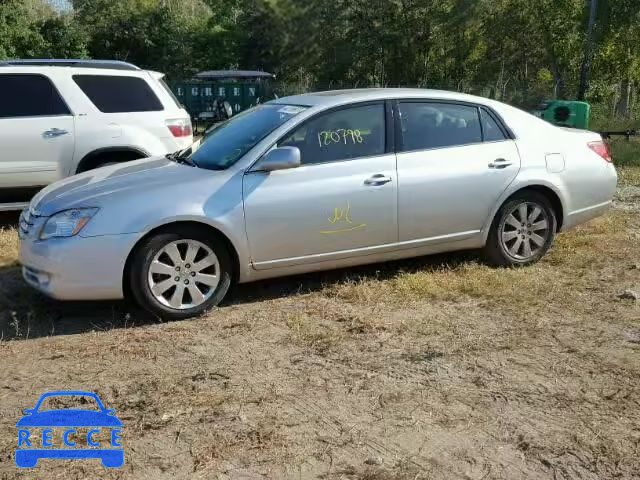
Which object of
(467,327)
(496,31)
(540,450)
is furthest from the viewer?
(496,31)

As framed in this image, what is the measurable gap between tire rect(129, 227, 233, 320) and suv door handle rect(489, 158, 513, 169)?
7.59 feet

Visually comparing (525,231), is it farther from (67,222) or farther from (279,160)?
(67,222)

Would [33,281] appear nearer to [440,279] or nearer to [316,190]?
[316,190]

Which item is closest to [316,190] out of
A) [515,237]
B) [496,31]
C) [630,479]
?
[515,237]

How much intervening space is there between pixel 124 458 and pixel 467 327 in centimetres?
248

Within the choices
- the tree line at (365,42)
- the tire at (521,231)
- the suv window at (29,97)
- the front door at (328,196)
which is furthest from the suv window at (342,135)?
the tree line at (365,42)

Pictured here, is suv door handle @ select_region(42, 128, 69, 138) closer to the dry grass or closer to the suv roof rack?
the suv roof rack

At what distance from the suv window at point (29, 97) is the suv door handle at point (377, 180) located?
405 cm

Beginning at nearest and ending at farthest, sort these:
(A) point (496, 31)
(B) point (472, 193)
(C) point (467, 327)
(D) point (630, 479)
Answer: (D) point (630, 479), (C) point (467, 327), (B) point (472, 193), (A) point (496, 31)

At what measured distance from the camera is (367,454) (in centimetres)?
312

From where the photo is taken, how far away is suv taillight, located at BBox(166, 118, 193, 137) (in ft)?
26.4

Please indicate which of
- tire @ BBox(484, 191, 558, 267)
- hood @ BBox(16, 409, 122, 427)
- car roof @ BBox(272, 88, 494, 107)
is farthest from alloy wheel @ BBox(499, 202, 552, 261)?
hood @ BBox(16, 409, 122, 427)

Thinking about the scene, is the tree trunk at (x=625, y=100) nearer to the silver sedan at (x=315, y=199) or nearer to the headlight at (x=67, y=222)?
the silver sedan at (x=315, y=199)

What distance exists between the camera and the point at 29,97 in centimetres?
764
